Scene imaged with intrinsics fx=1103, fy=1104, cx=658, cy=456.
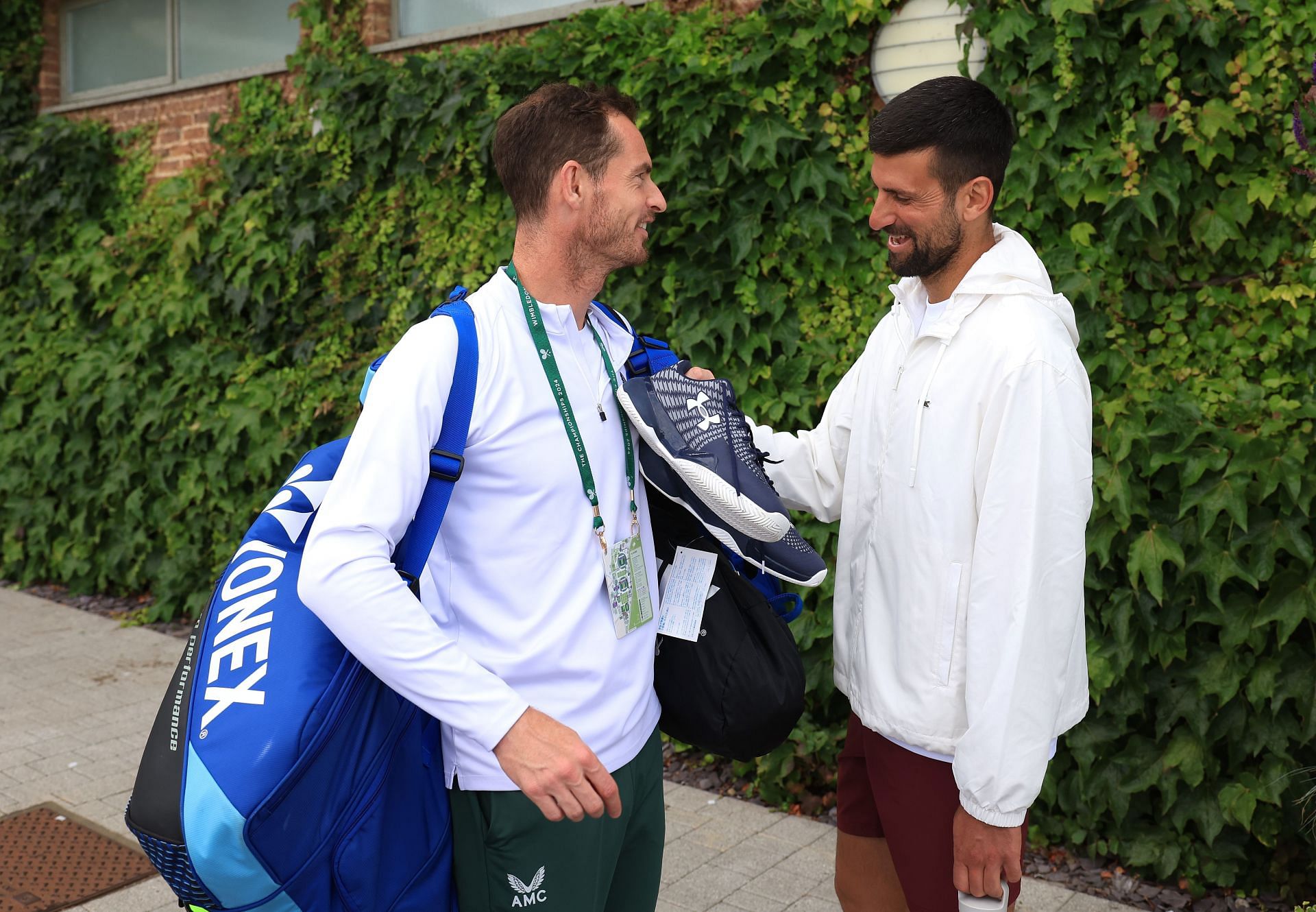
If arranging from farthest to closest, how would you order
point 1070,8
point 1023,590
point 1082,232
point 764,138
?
point 764,138 < point 1082,232 < point 1070,8 < point 1023,590

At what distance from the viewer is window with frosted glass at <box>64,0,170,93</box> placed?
25.8ft

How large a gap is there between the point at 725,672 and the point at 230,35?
22.3 feet

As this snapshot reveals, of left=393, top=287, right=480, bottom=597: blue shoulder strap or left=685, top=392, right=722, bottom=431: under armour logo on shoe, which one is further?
left=685, top=392, right=722, bottom=431: under armour logo on shoe

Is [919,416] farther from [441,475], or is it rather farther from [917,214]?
[441,475]

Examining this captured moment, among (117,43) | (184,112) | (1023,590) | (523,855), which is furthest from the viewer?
(117,43)

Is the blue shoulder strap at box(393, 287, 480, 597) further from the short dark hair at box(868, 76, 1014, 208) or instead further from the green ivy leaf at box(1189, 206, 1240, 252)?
the green ivy leaf at box(1189, 206, 1240, 252)

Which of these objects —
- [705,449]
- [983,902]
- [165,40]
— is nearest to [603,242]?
[705,449]

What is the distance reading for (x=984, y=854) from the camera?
1.94m

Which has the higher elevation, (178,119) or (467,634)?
(178,119)

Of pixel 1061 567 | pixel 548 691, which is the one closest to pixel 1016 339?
pixel 1061 567

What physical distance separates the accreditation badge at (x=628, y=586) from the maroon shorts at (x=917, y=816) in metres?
0.59

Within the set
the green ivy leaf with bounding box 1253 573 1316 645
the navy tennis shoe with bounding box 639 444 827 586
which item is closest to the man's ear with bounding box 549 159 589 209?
the navy tennis shoe with bounding box 639 444 827 586

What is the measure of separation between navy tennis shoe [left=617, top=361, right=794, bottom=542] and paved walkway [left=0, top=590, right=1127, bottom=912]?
2.05m

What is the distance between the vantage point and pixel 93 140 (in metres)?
7.44
